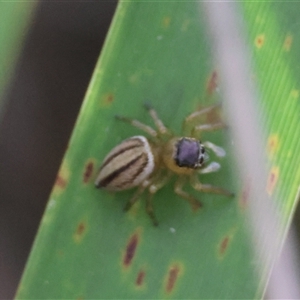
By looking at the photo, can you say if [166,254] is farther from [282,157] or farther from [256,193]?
[282,157]

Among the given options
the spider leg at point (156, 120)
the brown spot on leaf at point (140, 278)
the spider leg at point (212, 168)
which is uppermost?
the spider leg at point (156, 120)

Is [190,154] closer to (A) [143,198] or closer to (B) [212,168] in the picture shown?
(B) [212,168]

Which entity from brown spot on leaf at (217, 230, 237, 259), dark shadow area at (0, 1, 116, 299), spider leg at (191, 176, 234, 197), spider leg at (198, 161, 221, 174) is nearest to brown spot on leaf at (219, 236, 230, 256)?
brown spot on leaf at (217, 230, 237, 259)

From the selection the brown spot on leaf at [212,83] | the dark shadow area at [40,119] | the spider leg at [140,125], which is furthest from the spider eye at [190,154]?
the dark shadow area at [40,119]

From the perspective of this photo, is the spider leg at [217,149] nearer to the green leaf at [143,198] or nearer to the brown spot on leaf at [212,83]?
the green leaf at [143,198]

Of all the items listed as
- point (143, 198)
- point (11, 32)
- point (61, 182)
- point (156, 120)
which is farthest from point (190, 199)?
point (11, 32)

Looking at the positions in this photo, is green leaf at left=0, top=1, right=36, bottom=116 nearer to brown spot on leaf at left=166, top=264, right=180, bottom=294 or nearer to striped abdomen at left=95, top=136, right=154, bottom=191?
striped abdomen at left=95, top=136, right=154, bottom=191
